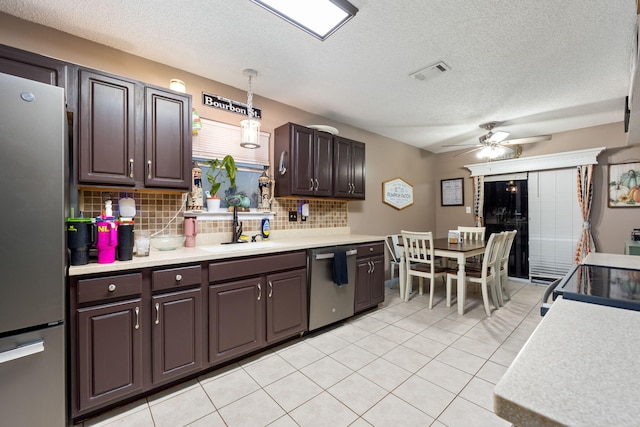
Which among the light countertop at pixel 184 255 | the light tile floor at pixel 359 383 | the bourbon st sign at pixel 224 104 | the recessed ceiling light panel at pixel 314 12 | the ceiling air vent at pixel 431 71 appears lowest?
the light tile floor at pixel 359 383

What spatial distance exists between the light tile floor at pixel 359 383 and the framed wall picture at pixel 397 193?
2.28 m

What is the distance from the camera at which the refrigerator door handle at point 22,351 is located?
127 centimetres

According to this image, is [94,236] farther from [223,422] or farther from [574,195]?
[574,195]

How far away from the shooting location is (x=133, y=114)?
2029 millimetres

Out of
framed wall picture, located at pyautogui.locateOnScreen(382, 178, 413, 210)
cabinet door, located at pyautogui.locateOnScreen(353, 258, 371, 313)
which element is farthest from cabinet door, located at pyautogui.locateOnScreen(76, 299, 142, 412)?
framed wall picture, located at pyautogui.locateOnScreen(382, 178, 413, 210)

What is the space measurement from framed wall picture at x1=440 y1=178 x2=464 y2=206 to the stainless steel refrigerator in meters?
5.85

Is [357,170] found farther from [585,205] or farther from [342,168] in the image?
[585,205]

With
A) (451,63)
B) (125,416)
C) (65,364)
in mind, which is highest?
(451,63)

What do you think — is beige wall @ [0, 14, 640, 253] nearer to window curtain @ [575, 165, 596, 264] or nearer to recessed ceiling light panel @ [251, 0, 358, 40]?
window curtain @ [575, 165, 596, 264]

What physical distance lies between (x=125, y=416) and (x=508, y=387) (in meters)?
2.19

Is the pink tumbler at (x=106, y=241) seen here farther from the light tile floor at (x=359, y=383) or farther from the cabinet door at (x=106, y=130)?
the light tile floor at (x=359, y=383)

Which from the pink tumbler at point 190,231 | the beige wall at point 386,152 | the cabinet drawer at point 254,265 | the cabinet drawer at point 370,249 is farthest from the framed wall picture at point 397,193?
the pink tumbler at point 190,231

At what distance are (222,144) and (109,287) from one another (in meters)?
1.67

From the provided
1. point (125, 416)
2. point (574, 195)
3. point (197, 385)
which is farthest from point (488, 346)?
point (574, 195)
